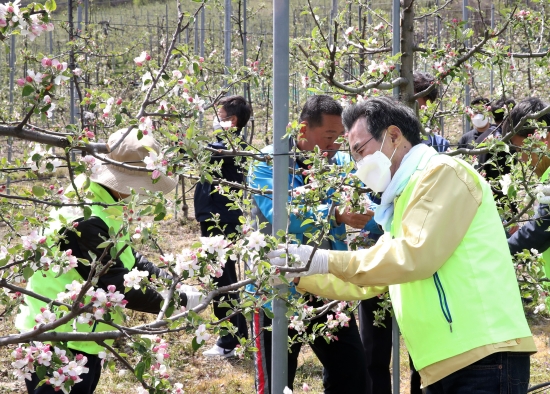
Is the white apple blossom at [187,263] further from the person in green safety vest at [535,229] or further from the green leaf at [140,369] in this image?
the person in green safety vest at [535,229]

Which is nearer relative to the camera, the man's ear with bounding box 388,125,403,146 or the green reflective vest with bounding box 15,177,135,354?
the man's ear with bounding box 388,125,403,146

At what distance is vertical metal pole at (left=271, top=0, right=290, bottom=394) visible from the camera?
6.79 feet

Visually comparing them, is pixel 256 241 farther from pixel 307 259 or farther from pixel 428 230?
pixel 428 230

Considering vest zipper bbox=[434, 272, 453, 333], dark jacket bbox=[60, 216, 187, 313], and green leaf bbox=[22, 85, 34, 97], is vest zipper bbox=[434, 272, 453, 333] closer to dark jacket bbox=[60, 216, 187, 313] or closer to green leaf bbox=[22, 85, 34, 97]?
dark jacket bbox=[60, 216, 187, 313]

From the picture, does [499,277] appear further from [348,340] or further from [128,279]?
[348,340]

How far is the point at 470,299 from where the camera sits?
72.8 inches

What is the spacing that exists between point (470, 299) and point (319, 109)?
145cm

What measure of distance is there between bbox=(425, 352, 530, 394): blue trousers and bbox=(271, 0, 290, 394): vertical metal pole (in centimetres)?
57

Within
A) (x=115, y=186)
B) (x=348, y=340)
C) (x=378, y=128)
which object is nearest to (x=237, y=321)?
(x=348, y=340)

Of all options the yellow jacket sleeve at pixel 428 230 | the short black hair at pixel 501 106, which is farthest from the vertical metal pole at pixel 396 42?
the yellow jacket sleeve at pixel 428 230

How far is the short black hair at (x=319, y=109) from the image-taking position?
307 cm

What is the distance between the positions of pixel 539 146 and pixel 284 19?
125cm

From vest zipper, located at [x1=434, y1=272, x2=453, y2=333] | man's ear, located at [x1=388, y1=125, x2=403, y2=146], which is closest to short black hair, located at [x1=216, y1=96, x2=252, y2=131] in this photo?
man's ear, located at [x1=388, y1=125, x2=403, y2=146]

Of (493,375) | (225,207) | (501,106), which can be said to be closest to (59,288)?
(493,375)
